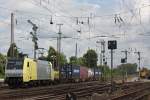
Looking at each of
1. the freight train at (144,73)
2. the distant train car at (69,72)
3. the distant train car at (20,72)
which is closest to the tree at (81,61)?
the freight train at (144,73)

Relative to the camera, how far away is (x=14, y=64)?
4969 centimetres

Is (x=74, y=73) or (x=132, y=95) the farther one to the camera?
(x=74, y=73)

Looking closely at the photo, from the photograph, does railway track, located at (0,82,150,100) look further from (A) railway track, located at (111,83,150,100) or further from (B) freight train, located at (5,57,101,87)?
(B) freight train, located at (5,57,101,87)

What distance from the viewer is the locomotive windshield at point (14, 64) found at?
163 feet

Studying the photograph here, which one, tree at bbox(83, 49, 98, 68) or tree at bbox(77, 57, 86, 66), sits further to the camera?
tree at bbox(83, 49, 98, 68)

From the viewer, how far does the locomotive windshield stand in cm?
4959

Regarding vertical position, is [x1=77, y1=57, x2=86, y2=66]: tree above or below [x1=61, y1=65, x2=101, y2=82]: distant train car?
above

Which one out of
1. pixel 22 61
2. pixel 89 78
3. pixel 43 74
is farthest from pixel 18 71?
pixel 89 78

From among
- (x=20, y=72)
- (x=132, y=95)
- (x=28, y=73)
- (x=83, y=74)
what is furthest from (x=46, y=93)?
(x=83, y=74)

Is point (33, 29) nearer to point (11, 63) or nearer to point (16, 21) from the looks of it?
point (16, 21)

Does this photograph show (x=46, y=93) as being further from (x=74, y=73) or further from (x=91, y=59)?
(x=91, y=59)

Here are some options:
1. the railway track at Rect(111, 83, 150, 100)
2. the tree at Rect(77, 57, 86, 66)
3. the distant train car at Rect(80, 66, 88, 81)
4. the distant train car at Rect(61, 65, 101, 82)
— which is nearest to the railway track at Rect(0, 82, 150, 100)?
the railway track at Rect(111, 83, 150, 100)

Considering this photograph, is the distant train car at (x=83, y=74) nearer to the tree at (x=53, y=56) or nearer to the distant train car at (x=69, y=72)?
the distant train car at (x=69, y=72)

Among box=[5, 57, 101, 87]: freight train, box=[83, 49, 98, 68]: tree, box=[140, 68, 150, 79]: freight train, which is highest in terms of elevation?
box=[83, 49, 98, 68]: tree
